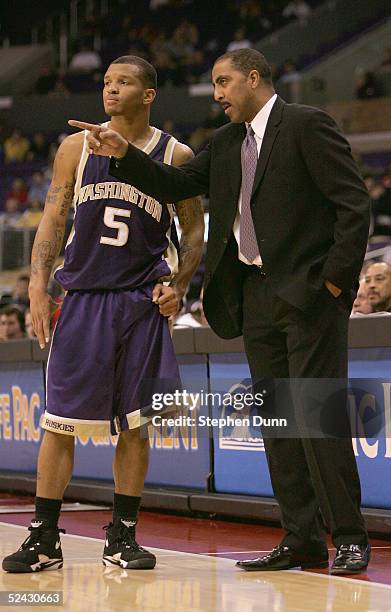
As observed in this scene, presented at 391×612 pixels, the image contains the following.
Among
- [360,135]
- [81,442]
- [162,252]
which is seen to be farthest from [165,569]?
[360,135]

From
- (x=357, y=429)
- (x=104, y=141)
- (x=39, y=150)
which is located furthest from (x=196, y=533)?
(x=39, y=150)

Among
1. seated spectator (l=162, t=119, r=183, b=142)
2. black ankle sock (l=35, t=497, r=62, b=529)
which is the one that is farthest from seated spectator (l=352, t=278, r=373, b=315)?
seated spectator (l=162, t=119, r=183, b=142)

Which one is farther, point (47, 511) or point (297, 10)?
point (297, 10)

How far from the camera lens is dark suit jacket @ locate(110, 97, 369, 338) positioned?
3.91 m

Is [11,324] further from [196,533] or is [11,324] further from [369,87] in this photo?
[369,87]

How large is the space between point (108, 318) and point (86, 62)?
65.9 ft

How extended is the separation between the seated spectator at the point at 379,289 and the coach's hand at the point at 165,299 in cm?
282

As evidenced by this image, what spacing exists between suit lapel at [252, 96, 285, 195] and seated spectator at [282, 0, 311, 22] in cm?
1852

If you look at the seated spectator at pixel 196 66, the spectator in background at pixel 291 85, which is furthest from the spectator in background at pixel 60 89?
the spectator in background at pixel 291 85

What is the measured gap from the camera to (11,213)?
59.9ft

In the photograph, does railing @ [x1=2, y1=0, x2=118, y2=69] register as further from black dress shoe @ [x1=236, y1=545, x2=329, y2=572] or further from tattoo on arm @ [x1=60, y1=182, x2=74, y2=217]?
black dress shoe @ [x1=236, y1=545, x2=329, y2=572]

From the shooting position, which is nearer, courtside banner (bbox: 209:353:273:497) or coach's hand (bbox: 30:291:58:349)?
coach's hand (bbox: 30:291:58:349)

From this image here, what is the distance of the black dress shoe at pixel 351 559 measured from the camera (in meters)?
3.92

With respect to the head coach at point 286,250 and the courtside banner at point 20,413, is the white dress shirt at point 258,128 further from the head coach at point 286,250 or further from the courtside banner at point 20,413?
the courtside banner at point 20,413
